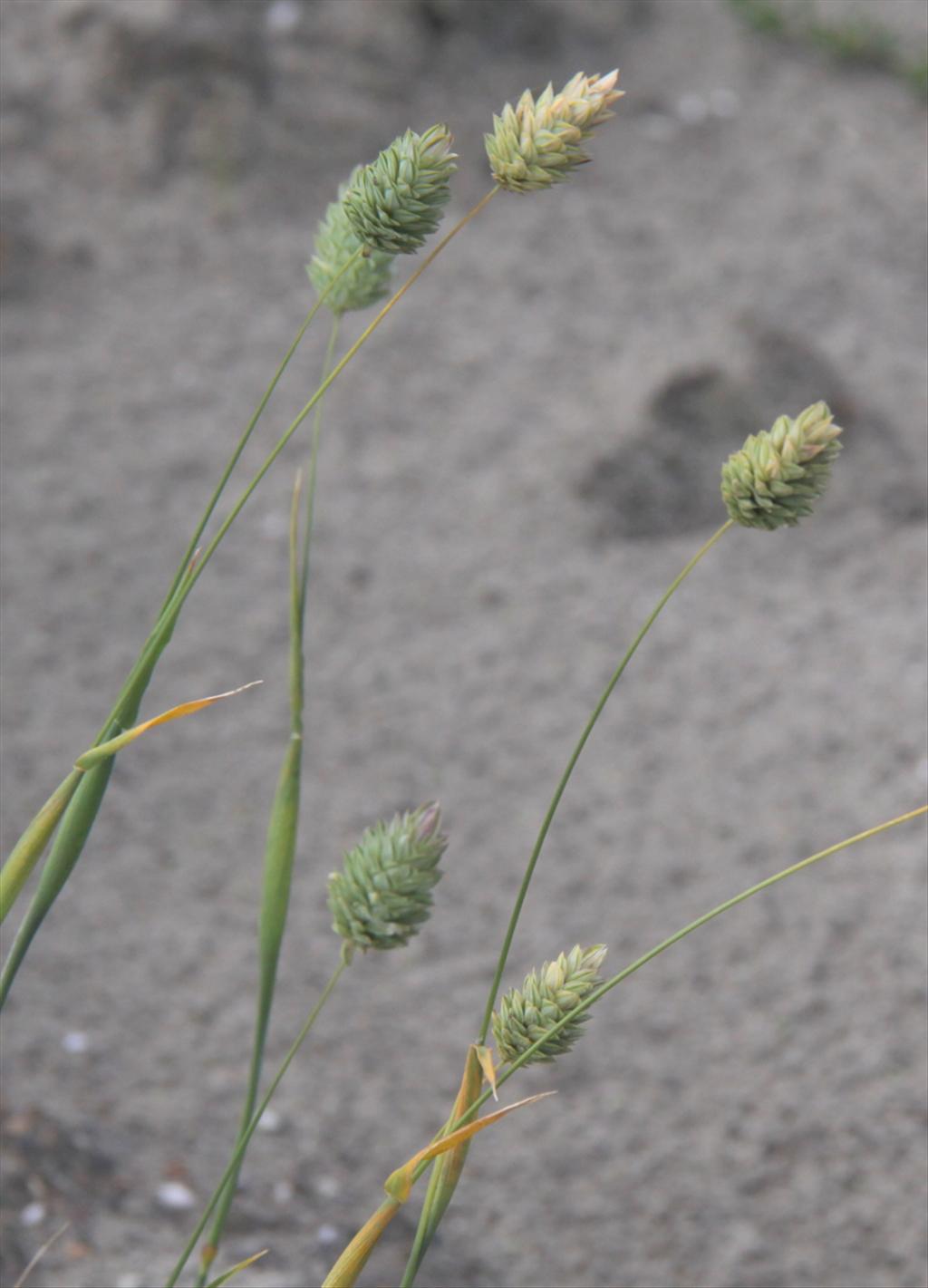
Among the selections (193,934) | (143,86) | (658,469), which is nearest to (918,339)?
(658,469)

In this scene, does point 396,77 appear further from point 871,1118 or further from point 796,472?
point 796,472

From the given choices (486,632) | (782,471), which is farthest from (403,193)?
(486,632)

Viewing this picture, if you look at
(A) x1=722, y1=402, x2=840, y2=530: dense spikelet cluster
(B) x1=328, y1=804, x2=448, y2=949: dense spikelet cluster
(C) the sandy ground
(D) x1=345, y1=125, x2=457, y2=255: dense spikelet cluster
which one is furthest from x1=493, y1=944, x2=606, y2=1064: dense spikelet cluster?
(C) the sandy ground

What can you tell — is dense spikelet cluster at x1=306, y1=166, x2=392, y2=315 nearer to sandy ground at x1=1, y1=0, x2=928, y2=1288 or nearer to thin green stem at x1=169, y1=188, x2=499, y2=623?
thin green stem at x1=169, y1=188, x2=499, y2=623

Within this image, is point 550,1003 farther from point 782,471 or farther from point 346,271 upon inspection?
point 346,271

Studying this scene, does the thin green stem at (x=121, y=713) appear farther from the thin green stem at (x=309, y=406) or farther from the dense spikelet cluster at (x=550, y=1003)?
the dense spikelet cluster at (x=550, y=1003)

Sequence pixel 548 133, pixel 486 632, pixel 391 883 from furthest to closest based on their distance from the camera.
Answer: pixel 486 632, pixel 391 883, pixel 548 133
